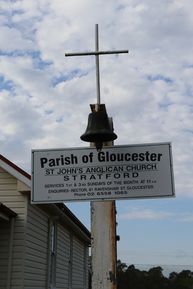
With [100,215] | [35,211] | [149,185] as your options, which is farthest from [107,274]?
[35,211]

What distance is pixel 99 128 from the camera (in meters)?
5.31

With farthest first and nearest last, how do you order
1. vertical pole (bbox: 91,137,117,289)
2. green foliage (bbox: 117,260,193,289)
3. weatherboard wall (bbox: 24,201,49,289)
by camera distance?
green foliage (bbox: 117,260,193,289) < weatherboard wall (bbox: 24,201,49,289) < vertical pole (bbox: 91,137,117,289)

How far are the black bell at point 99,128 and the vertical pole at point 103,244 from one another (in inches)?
26.0

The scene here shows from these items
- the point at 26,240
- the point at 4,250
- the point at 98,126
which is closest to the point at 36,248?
the point at 26,240

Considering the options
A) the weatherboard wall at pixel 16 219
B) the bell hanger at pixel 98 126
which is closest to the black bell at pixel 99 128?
the bell hanger at pixel 98 126

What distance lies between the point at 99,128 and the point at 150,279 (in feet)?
119

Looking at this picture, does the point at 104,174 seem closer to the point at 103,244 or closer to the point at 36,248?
the point at 103,244

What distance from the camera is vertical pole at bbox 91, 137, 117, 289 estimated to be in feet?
16.7

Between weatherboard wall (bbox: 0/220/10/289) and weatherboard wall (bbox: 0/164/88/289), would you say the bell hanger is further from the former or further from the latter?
weatherboard wall (bbox: 0/220/10/289)

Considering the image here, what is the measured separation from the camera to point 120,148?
17.4 feet

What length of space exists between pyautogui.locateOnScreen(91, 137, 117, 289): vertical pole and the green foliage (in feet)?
113

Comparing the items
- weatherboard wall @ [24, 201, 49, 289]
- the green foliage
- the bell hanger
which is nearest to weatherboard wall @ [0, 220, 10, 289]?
weatherboard wall @ [24, 201, 49, 289]

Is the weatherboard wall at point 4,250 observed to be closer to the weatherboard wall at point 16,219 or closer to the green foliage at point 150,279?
the weatherboard wall at point 16,219

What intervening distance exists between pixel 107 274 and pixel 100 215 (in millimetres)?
590
